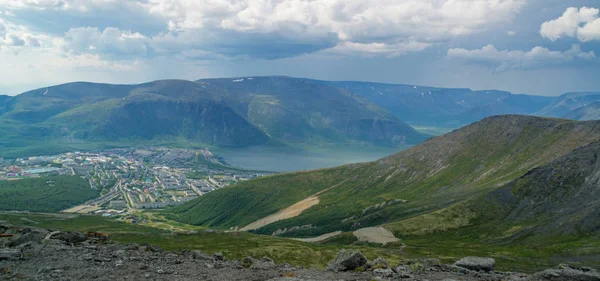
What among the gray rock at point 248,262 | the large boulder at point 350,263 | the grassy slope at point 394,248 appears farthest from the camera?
the grassy slope at point 394,248

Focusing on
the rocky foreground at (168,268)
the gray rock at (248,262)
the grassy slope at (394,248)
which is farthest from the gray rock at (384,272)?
the grassy slope at (394,248)

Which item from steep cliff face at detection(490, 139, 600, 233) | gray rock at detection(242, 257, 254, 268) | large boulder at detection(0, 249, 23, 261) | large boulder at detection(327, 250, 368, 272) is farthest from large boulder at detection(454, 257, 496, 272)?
steep cliff face at detection(490, 139, 600, 233)

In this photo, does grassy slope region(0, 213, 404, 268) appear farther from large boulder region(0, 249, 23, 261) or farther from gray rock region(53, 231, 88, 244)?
large boulder region(0, 249, 23, 261)

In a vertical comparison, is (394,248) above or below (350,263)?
below

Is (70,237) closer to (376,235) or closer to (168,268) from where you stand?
(168,268)

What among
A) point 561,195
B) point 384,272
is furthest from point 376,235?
point 384,272

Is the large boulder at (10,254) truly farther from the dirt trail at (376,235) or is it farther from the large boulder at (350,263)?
the dirt trail at (376,235)

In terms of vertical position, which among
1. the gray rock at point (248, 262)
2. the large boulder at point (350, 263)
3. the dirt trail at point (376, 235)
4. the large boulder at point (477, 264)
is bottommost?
the dirt trail at point (376, 235)

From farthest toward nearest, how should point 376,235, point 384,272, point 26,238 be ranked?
1. point 376,235
2. point 26,238
3. point 384,272
